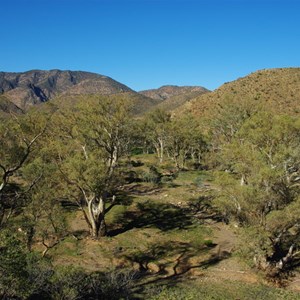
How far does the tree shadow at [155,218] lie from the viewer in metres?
38.1

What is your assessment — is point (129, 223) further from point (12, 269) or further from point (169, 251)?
point (12, 269)

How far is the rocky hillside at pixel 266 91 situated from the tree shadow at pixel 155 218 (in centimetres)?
7083

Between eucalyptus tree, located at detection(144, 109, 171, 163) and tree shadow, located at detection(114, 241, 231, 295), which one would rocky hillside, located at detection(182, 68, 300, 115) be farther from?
tree shadow, located at detection(114, 241, 231, 295)

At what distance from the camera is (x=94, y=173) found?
2997cm

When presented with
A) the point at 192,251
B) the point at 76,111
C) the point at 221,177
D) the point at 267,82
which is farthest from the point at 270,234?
the point at 267,82

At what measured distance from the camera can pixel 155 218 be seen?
40.8 meters

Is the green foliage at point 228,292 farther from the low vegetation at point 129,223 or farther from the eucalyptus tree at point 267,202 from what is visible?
the eucalyptus tree at point 267,202

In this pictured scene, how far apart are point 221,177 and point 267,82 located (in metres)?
108

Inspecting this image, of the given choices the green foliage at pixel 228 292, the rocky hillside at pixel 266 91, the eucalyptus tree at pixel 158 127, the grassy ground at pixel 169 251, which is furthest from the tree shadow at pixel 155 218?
the rocky hillside at pixel 266 91

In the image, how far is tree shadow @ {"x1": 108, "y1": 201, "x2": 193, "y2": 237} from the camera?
3809cm

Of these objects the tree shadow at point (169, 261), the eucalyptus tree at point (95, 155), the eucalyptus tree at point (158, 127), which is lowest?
the tree shadow at point (169, 261)

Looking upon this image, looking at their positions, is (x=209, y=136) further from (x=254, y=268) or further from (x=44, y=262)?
(x=44, y=262)

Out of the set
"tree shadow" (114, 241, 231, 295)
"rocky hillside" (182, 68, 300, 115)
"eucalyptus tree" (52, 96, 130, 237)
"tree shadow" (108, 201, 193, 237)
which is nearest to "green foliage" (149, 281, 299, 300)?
"tree shadow" (114, 241, 231, 295)

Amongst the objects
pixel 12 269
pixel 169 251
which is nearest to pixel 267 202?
pixel 169 251
